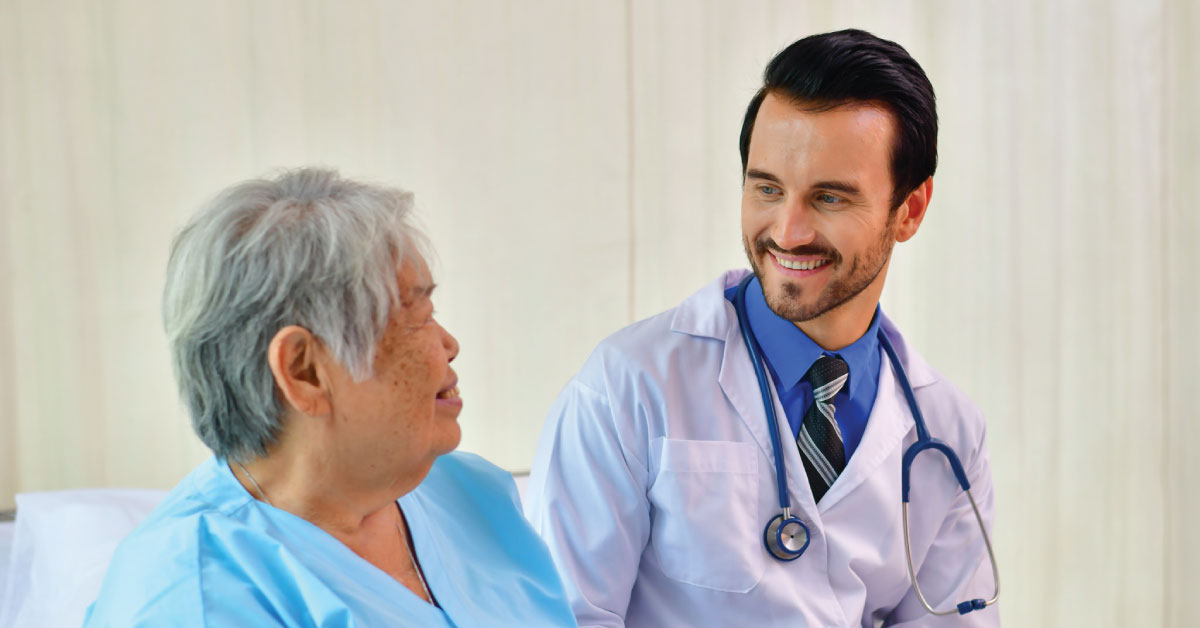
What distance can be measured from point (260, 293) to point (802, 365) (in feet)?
2.97

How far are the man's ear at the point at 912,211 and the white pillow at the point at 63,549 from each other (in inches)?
53.9

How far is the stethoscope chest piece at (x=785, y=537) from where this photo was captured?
59.8 inches

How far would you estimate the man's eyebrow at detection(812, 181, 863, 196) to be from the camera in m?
1.49

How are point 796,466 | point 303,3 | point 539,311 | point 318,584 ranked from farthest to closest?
point 539,311 → point 303,3 → point 796,466 → point 318,584

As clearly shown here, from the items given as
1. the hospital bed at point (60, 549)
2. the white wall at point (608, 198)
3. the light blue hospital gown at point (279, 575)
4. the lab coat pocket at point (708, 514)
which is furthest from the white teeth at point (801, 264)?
the hospital bed at point (60, 549)

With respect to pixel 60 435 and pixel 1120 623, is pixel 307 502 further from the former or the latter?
pixel 1120 623

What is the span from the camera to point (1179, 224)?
2.96 meters

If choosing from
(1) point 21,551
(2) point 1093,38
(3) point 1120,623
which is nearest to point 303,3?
(1) point 21,551

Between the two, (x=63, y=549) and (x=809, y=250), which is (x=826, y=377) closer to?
(x=809, y=250)

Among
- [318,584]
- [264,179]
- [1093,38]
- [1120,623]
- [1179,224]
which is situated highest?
[1093,38]

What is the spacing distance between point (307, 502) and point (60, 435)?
3.87 ft

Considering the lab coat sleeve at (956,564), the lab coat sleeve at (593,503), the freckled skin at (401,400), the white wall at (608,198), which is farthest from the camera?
the white wall at (608,198)

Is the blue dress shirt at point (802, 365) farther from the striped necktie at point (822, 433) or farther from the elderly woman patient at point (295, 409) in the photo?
the elderly woman patient at point (295, 409)

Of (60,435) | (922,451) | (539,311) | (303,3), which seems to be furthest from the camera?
(539,311)
